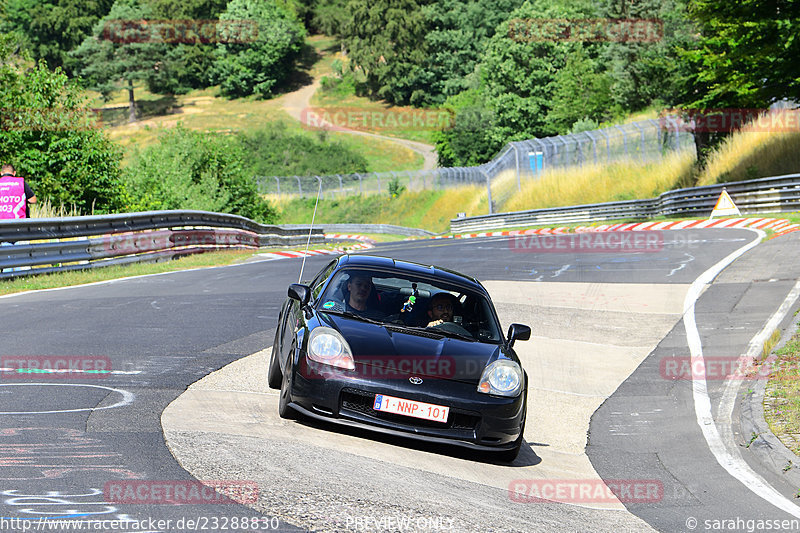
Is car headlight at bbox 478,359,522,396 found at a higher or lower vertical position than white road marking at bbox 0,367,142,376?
higher

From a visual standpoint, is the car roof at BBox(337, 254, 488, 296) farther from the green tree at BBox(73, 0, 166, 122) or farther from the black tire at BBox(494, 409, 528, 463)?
the green tree at BBox(73, 0, 166, 122)

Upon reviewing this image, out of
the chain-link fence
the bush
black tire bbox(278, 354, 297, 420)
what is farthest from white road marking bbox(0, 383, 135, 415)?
the bush

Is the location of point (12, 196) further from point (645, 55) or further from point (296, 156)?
point (296, 156)

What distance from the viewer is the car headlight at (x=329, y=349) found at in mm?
Result: 7102

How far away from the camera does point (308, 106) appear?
12362 centimetres

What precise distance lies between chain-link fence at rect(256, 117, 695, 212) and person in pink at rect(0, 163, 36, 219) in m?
20.3

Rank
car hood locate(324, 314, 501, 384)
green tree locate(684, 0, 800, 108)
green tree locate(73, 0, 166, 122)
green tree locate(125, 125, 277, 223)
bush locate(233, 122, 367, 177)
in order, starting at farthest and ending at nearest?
green tree locate(73, 0, 166, 122) < bush locate(233, 122, 367, 177) < green tree locate(125, 125, 277, 223) < green tree locate(684, 0, 800, 108) < car hood locate(324, 314, 501, 384)

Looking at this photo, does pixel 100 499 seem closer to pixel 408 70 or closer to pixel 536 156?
pixel 536 156

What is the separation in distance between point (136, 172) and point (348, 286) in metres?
25.3

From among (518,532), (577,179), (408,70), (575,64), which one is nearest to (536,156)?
(577,179)

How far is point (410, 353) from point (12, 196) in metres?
12.8

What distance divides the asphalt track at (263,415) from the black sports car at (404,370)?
0.25 m

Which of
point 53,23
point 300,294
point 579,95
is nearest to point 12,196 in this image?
point 300,294

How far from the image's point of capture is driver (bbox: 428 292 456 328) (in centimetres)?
811
